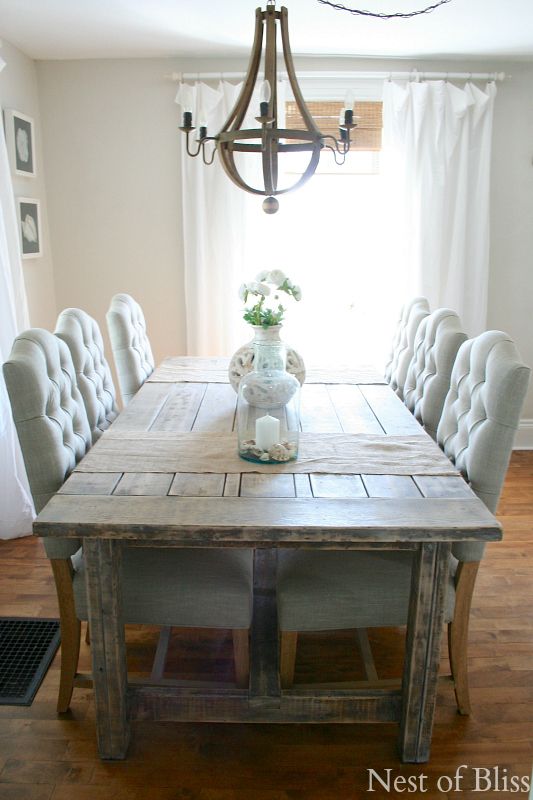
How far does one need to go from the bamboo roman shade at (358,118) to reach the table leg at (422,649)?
9.05 feet

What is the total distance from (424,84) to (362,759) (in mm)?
3295

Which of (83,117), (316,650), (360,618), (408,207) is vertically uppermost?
(83,117)

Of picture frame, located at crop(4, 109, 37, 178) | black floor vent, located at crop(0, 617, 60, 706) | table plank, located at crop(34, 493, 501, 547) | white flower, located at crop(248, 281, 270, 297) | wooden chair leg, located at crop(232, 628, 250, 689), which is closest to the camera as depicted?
table plank, located at crop(34, 493, 501, 547)

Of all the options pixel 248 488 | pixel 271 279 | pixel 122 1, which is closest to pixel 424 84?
pixel 122 1

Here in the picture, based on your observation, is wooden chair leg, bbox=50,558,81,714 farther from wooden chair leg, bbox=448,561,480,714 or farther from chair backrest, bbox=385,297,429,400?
chair backrest, bbox=385,297,429,400

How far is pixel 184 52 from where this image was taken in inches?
135

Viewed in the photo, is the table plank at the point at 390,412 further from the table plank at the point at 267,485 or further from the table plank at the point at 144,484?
the table plank at the point at 144,484

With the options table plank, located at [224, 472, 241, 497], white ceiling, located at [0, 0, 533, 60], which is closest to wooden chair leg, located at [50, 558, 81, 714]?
table plank, located at [224, 472, 241, 497]

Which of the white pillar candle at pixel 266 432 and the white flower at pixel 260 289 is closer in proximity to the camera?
the white pillar candle at pixel 266 432

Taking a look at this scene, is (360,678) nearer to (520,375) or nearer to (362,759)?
(362,759)

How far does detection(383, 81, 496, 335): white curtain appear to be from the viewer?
355 cm

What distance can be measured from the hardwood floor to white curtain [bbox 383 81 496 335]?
84.0 inches

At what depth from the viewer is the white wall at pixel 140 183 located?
3.57 meters

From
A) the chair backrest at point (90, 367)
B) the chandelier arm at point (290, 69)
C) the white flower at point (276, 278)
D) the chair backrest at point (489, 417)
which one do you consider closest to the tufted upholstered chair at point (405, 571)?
the chair backrest at point (489, 417)
